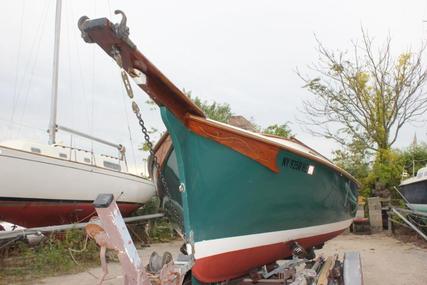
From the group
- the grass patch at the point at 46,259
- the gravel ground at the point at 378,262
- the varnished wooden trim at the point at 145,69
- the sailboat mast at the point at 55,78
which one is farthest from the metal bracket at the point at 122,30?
the sailboat mast at the point at 55,78

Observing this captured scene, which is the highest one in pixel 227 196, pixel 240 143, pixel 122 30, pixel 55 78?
pixel 55 78

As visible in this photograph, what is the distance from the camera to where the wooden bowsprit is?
2.88 meters

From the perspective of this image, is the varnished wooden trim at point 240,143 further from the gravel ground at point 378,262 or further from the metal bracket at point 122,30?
the gravel ground at point 378,262

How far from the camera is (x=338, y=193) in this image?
18.1 feet

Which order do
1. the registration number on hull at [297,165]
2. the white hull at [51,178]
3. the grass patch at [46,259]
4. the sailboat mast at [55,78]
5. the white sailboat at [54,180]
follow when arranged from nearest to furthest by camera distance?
the registration number on hull at [297,165], the grass patch at [46,259], the white hull at [51,178], the white sailboat at [54,180], the sailboat mast at [55,78]

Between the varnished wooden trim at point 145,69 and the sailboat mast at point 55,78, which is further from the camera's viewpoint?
the sailboat mast at point 55,78

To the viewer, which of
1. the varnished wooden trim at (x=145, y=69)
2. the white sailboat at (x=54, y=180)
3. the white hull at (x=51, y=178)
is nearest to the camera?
the varnished wooden trim at (x=145, y=69)

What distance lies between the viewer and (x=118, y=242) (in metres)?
2.97

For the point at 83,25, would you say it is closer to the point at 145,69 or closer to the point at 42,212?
the point at 145,69

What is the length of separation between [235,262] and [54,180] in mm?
4446

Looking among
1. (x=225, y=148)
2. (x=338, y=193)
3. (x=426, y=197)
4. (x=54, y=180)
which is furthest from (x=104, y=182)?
(x=426, y=197)

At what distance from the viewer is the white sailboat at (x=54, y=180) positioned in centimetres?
653

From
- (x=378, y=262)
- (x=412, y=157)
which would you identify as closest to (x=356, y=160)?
(x=412, y=157)

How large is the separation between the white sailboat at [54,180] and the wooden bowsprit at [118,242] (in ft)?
13.1
